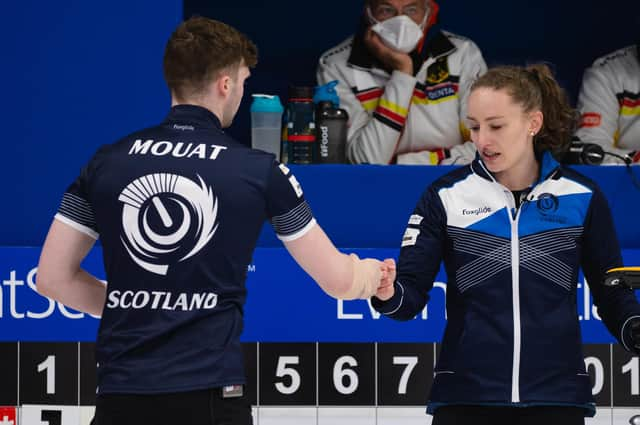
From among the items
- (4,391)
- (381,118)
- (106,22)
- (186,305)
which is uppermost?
(106,22)

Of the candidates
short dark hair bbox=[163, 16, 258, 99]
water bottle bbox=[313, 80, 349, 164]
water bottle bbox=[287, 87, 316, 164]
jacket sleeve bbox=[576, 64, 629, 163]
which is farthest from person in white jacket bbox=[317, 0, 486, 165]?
short dark hair bbox=[163, 16, 258, 99]

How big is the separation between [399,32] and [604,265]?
7.15ft

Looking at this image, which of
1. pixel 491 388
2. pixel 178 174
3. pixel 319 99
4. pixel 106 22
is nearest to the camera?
pixel 178 174

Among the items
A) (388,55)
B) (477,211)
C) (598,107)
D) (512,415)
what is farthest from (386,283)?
(598,107)

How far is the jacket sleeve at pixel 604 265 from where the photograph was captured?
2371 millimetres

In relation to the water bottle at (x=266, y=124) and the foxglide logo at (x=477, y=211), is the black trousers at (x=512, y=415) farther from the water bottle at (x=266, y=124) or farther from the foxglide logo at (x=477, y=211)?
the water bottle at (x=266, y=124)

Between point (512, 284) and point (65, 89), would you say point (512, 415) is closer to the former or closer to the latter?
point (512, 284)

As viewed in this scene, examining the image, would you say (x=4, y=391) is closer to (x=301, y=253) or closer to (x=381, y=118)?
(x=381, y=118)

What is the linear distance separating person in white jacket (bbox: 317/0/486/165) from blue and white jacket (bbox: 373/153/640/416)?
1738 millimetres

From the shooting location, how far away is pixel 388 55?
436 cm

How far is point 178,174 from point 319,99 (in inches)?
89.2

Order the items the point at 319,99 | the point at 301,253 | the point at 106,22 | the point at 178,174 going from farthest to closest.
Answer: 1. the point at 319,99
2. the point at 106,22
3. the point at 301,253
4. the point at 178,174

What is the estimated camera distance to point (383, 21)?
441 centimetres

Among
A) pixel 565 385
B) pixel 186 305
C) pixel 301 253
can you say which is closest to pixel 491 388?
pixel 565 385
